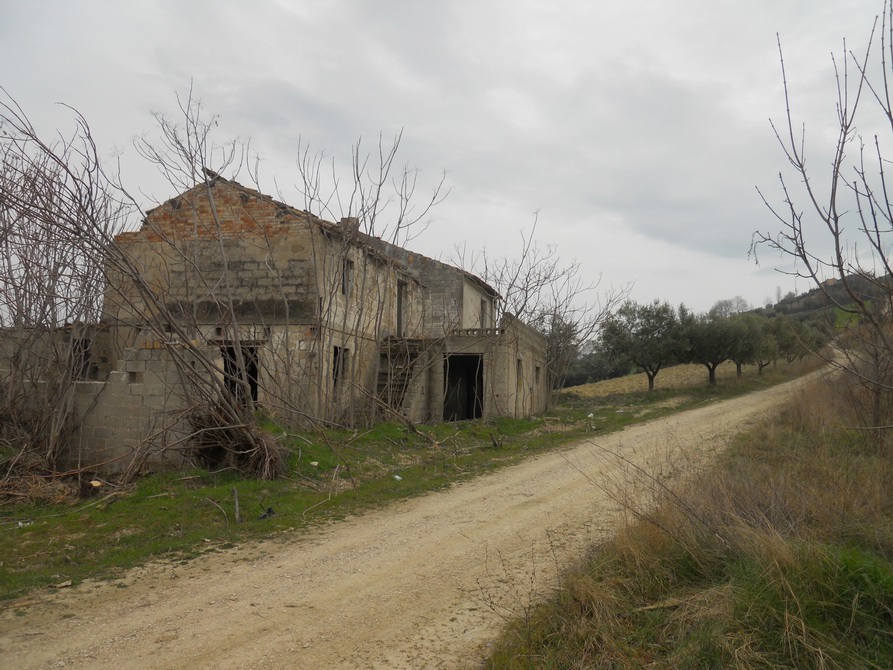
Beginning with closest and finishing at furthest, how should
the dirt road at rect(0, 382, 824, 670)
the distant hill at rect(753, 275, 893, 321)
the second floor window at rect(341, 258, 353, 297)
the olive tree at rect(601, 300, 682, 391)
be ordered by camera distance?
the dirt road at rect(0, 382, 824, 670) → the distant hill at rect(753, 275, 893, 321) → the second floor window at rect(341, 258, 353, 297) → the olive tree at rect(601, 300, 682, 391)

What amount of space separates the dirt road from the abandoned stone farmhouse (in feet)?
9.89

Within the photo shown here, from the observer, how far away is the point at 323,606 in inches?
207

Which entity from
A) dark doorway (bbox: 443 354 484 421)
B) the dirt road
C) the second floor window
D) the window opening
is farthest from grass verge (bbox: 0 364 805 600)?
dark doorway (bbox: 443 354 484 421)

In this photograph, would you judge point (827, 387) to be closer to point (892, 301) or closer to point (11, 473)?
point (892, 301)

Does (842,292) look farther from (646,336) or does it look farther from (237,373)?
(646,336)

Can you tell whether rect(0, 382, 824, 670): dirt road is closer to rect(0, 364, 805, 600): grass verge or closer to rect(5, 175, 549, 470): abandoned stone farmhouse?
rect(0, 364, 805, 600): grass verge

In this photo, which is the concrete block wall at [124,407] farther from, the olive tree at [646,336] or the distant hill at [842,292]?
the olive tree at [646,336]

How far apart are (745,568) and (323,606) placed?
10.6 ft

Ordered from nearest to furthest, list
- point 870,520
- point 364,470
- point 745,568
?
point 745,568
point 870,520
point 364,470

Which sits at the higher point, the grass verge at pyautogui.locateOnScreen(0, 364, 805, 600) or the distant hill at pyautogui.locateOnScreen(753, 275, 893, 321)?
the distant hill at pyautogui.locateOnScreen(753, 275, 893, 321)

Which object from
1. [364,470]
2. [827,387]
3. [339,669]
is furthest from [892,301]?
[827,387]

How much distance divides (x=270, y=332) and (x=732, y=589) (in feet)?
33.4

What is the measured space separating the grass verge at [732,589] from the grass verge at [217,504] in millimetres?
4143

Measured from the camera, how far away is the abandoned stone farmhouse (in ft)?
36.0
